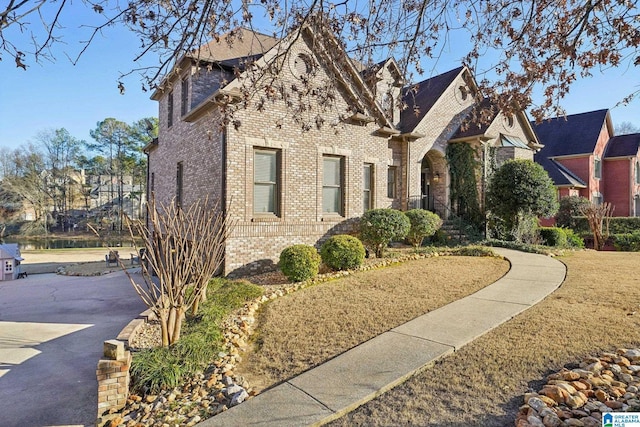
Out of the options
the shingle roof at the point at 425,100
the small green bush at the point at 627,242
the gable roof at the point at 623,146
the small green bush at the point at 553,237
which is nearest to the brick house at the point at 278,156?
the shingle roof at the point at 425,100

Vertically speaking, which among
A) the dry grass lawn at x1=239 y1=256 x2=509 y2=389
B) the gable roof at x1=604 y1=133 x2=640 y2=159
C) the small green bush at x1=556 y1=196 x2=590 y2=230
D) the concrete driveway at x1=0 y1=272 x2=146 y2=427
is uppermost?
the gable roof at x1=604 y1=133 x2=640 y2=159

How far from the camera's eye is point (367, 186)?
12969 millimetres

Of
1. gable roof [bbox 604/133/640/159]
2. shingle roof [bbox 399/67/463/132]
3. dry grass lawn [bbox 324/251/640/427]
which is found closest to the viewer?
dry grass lawn [bbox 324/251/640/427]

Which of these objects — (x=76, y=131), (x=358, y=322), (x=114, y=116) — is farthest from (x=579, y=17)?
(x=76, y=131)

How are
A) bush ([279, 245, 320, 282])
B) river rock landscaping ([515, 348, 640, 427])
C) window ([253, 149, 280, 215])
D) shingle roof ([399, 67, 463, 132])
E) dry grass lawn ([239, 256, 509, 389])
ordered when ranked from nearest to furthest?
river rock landscaping ([515, 348, 640, 427]) → dry grass lawn ([239, 256, 509, 389]) → bush ([279, 245, 320, 282]) → window ([253, 149, 280, 215]) → shingle roof ([399, 67, 463, 132])

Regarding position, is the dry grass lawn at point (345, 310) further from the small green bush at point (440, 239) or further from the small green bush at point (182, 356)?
the small green bush at point (440, 239)

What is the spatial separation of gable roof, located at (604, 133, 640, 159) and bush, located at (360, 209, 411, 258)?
81.5 ft

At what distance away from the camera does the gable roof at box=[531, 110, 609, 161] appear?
25.2 m

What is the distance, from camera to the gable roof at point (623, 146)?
26234mm

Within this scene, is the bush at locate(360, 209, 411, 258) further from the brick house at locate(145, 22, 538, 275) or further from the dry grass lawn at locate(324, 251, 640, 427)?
the dry grass lawn at locate(324, 251, 640, 427)

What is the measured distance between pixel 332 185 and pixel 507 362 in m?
8.30

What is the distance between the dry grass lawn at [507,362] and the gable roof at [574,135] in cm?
2300

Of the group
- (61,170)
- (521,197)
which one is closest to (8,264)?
(521,197)

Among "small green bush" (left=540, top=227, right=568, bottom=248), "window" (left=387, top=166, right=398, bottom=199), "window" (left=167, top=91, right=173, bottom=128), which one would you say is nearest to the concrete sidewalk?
"window" (left=387, top=166, right=398, bottom=199)
